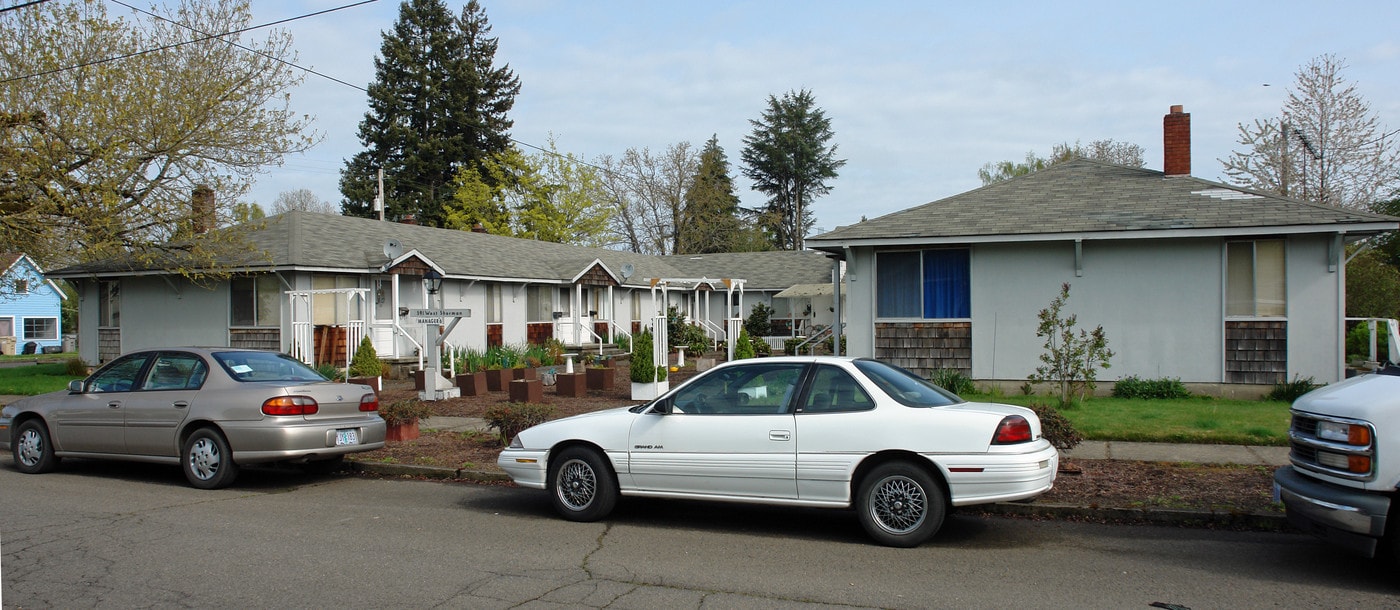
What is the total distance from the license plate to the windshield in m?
5.54

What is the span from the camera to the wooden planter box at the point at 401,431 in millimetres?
12500

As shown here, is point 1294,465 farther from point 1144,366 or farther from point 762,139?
point 762,139

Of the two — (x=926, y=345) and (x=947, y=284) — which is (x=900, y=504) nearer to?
(x=926, y=345)

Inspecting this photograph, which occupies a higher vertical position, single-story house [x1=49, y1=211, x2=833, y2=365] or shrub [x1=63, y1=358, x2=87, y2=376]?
single-story house [x1=49, y1=211, x2=833, y2=365]

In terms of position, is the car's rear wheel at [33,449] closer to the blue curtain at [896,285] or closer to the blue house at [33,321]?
the blue curtain at [896,285]

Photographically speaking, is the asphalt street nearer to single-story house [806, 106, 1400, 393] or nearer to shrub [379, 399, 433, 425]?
shrub [379, 399, 433, 425]

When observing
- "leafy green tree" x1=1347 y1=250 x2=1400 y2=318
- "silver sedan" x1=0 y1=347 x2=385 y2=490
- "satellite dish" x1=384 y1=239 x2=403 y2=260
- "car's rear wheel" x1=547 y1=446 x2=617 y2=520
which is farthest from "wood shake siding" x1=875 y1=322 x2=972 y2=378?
"leafy green tree" x1=1347 y1=250 x2=1400 y2=318

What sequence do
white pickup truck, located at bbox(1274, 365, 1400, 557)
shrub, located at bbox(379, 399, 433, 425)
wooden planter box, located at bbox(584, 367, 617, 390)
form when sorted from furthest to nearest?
1. wooden planter box, located at bbox(584, 367, 617, 390)
2. shrub, located at bbox(379, 399, 433, 425)
3. white pickup truck, located at bbox(1274, 365, 1400, 557)

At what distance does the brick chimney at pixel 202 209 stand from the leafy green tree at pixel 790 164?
4211cm

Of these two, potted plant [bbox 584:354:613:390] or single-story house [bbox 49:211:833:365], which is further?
single-story house [bbox 49:211:833:365]

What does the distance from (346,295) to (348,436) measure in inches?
534

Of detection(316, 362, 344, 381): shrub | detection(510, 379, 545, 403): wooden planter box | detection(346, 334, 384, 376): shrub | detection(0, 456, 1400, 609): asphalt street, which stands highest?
detection(346, 334, 384, 376): shrub

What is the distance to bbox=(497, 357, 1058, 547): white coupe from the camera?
6992 mm

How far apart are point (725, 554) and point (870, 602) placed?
5.02 ft
